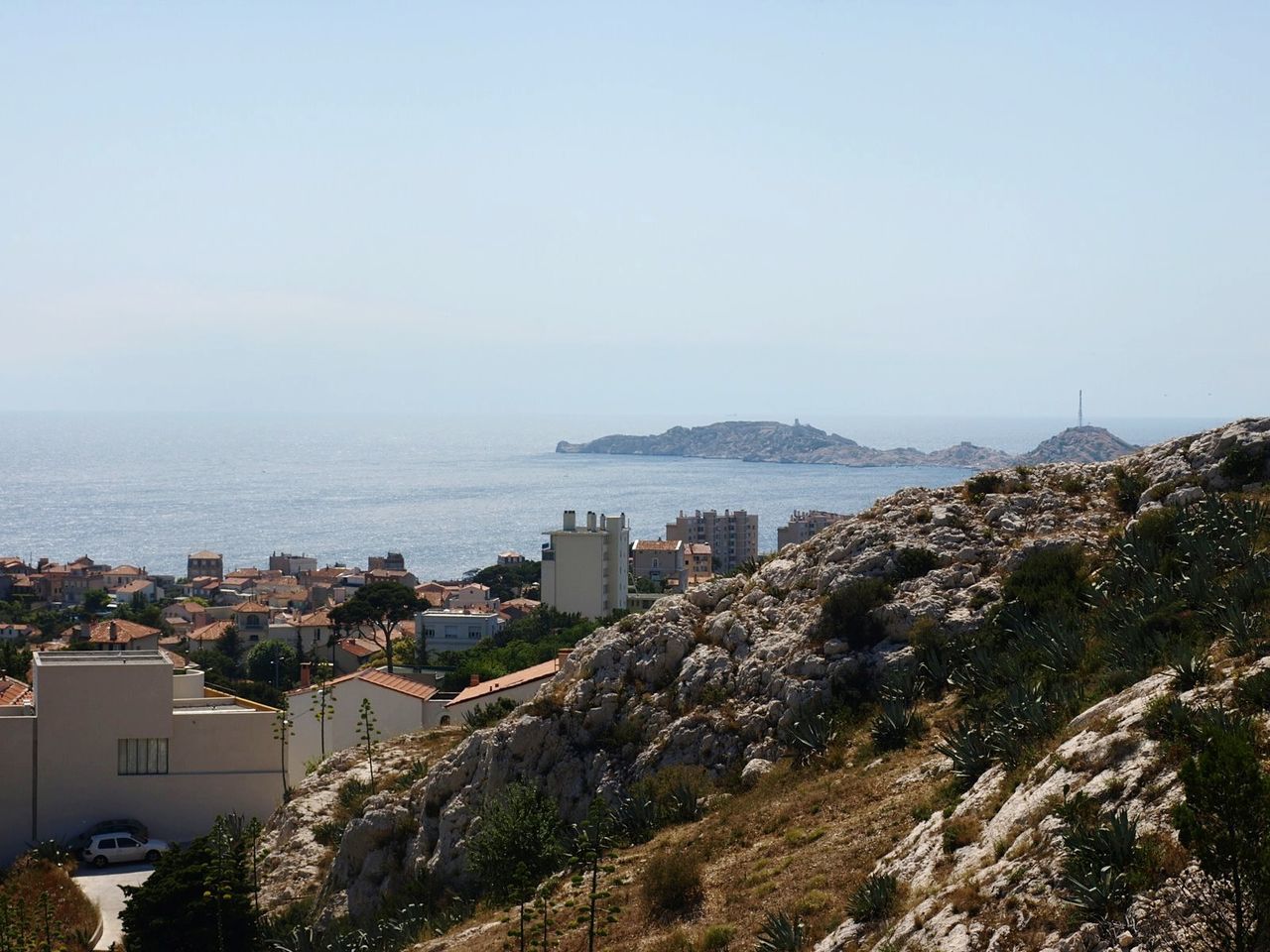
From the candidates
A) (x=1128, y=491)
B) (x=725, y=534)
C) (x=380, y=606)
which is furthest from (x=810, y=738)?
(x=725, y=534)

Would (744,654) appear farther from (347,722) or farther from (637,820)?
(347,722)

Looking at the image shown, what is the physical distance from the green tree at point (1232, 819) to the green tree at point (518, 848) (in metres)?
8.00

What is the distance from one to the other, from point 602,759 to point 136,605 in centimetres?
9236

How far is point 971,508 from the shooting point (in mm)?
24297

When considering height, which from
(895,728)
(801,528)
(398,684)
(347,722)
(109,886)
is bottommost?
(109,886)

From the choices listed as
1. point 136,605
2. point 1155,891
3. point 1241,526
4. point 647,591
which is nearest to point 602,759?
point 1241,526

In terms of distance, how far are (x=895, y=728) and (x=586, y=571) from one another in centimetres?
6065

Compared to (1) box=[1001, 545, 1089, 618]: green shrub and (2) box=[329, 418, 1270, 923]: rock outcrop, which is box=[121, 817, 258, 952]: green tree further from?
(1) box=[1001, 545, 1089, 618]: green shrub

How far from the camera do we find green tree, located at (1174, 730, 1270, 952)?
27.7 feet

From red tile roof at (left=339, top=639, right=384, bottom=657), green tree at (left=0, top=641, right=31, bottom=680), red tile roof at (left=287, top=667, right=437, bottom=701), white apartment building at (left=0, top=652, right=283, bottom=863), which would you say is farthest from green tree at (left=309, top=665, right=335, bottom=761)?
red tile roof at (left=339, top=639, right=384, bottom=657)

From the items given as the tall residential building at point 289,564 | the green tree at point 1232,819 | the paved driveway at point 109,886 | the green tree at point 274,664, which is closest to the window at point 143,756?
the paved driveway at point 109,886

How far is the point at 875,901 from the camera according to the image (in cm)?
1223

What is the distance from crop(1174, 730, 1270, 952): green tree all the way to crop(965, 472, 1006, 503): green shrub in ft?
53.7

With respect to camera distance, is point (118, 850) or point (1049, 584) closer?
point (1049, 584)
